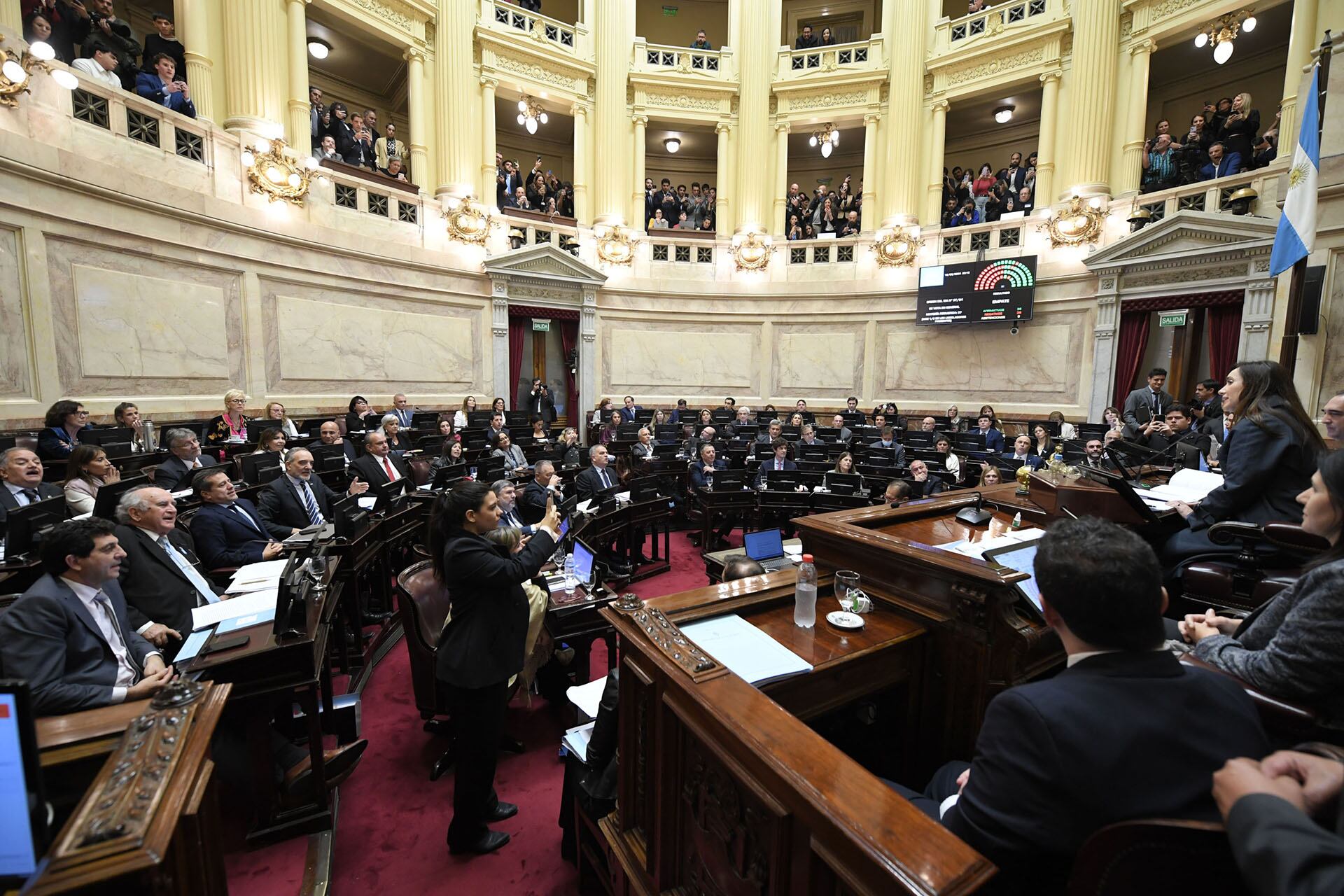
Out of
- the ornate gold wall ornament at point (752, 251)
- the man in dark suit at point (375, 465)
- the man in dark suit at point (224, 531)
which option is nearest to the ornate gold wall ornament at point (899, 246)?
the ornate gold wall ornament at point (752, 251)

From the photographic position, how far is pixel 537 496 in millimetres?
5793

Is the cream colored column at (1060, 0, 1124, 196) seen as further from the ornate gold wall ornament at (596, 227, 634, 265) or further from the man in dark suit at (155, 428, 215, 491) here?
the man in dark suit at (155, 428, 215, 491)

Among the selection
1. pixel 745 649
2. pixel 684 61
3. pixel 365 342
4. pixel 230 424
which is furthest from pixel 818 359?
pixel 745 649

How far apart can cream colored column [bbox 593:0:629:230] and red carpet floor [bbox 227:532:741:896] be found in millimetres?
13176

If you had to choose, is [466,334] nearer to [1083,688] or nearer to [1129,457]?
[1129,457]

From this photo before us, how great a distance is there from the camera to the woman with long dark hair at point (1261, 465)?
2.71 metres

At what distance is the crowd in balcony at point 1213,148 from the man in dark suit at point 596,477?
12.7m

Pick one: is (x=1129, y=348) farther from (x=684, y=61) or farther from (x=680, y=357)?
(x=684, y=61)

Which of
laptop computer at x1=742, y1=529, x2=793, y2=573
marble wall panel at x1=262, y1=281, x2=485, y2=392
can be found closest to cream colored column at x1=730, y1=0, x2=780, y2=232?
marble wall panel at x1=262, y1=281, x2=485, y2=392

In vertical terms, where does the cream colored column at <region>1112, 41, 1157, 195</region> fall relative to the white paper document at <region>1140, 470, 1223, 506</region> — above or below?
above

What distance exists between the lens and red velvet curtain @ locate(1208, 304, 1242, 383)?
10125mm

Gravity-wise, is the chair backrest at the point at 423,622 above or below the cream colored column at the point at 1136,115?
below

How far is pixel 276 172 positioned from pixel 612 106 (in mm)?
8139

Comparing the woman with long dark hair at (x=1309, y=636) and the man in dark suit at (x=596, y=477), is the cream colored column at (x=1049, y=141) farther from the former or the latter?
the woman with long dark hair at (x=1309, y=636)
